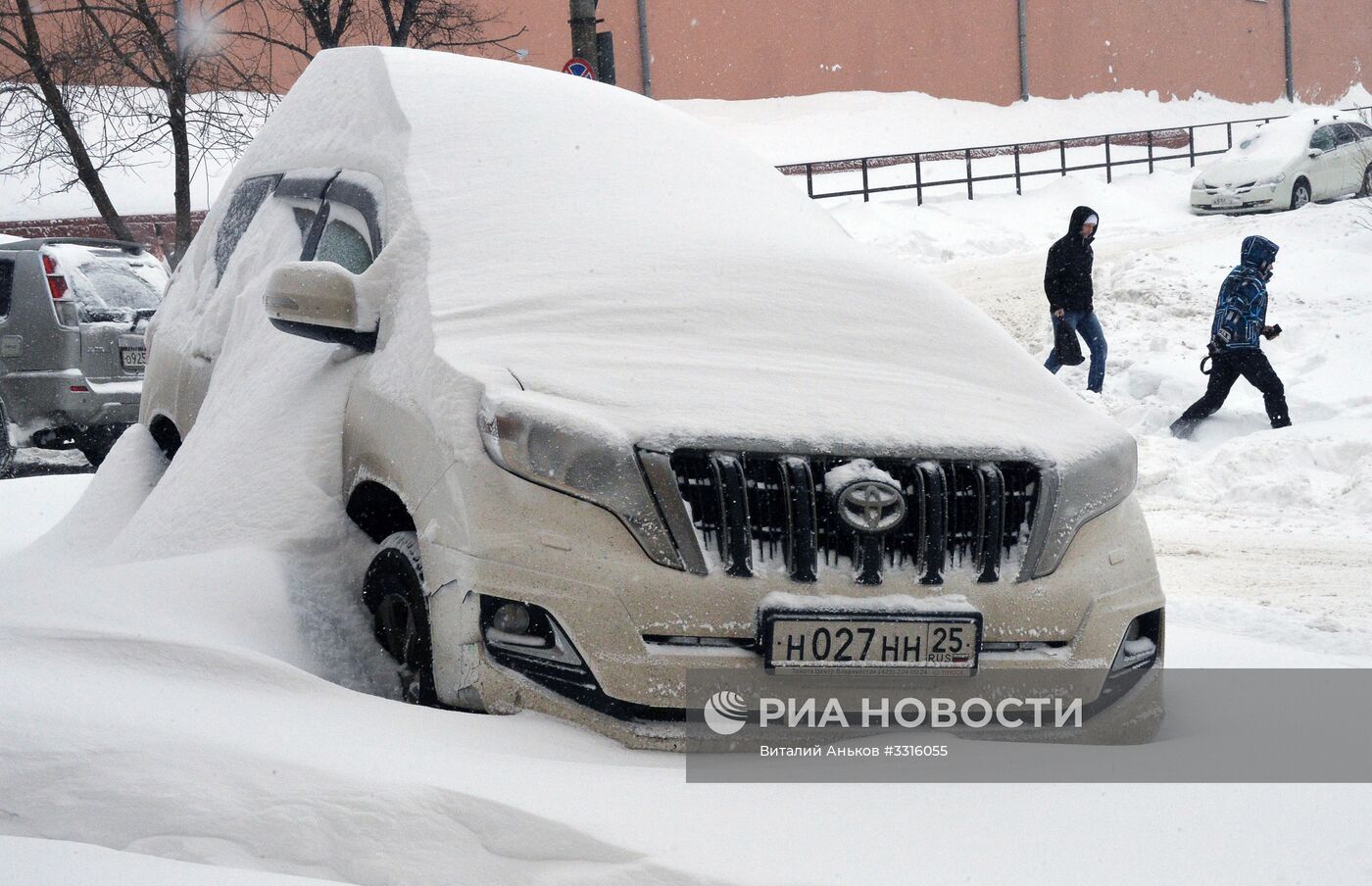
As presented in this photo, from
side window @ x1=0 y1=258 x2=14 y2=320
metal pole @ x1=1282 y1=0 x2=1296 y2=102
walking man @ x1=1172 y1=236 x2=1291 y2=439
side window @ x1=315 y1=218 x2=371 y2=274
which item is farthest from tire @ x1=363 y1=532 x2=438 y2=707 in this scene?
metal pole @ x1=1282 y1=0 x2=1296 y2=102

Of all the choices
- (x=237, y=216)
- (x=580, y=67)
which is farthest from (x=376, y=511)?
(x=580, y=67)

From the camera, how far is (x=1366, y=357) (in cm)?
1224

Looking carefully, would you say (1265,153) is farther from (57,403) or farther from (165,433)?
(165,433)

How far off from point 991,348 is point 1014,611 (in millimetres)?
906

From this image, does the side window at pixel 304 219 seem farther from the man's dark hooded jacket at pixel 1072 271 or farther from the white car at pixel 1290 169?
the white car at pixel 1290 169

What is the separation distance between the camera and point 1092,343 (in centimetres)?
1226

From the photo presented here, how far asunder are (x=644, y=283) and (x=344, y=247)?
0.97m

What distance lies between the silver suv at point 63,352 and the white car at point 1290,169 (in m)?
17.8

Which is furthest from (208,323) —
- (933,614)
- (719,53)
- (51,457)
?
(719,53)

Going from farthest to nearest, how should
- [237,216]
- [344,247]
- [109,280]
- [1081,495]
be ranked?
[109,280]
[237,216]
[344,247]
[1081,495]

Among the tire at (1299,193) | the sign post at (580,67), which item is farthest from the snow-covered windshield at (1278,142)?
the sign post at (580,67)

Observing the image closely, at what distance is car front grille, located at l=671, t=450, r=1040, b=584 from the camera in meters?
2.90

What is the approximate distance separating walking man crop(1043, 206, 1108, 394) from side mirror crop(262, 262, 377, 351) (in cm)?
969

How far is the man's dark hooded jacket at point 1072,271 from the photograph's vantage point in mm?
12453
